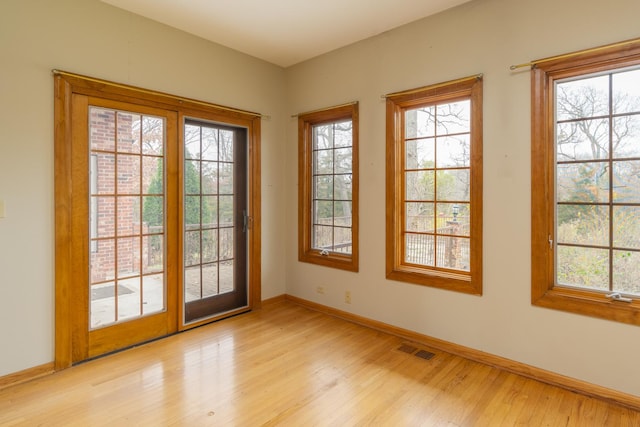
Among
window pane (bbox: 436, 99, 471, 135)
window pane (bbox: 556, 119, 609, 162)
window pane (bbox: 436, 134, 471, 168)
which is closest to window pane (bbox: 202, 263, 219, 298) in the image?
window pane (bbox: 436, 134, 471, 168)

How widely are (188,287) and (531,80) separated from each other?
3458 mm

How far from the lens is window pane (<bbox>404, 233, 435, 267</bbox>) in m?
3.27

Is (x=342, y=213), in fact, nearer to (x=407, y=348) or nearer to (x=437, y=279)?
(x=437, y=279)

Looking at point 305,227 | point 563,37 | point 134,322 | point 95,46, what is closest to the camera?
point 563,37

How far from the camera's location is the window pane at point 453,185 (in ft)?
9.95

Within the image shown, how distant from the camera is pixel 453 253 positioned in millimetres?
3119

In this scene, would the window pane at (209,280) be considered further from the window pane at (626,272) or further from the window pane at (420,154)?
the window pane at (626,272)

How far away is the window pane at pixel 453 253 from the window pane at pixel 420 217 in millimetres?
163

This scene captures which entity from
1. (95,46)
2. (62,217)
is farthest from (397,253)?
(95,46)

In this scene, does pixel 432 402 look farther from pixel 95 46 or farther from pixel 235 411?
pixel 95 46

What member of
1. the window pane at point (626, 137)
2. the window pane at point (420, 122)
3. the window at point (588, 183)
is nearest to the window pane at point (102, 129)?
the window pane at point (420, 122)

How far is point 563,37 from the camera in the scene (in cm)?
247

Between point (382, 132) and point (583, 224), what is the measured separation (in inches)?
70.9

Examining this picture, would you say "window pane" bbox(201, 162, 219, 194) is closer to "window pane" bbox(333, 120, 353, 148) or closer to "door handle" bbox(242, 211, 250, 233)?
"door handle" bbox(242, 211, 250, 233)
